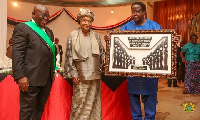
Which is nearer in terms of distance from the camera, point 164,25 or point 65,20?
point 164,25

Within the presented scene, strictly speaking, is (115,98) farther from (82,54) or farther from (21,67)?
(21,67)

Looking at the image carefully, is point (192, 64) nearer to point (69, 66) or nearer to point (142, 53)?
point (142, 53)

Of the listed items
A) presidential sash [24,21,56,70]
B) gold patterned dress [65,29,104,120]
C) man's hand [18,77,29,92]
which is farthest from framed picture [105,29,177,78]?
man's hand [18,77,29,92]

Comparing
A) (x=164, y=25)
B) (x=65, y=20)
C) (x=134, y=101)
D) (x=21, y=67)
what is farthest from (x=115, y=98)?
(x=65, y=20)

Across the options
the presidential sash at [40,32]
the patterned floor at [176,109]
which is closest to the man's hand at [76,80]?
the presidential sash at [40,32]

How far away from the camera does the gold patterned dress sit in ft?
8.36

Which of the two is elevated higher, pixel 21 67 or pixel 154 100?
pixel 21 67

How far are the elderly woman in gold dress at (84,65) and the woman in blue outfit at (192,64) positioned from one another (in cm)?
434

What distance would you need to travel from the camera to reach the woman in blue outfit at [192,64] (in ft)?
20.5

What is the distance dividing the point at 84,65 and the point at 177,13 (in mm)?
7909

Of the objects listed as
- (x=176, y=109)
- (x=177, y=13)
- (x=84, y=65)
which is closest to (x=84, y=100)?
(x=84, y=65)

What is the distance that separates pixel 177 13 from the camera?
943 centimetres

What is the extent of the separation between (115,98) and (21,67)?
154 centimetres

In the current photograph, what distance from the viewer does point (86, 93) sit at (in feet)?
8.54
